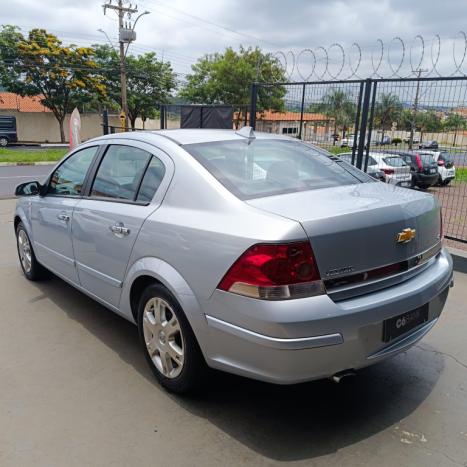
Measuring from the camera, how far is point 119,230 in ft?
A: 10.0

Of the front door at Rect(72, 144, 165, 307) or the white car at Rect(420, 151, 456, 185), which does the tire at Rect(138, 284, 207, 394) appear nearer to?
the front door at Rect(72, 144, 165, 307)

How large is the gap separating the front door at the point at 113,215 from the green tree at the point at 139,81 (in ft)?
122

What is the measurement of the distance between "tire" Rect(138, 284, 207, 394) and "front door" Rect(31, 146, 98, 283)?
1.10 m

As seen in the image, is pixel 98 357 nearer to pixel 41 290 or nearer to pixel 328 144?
pixel 41 290

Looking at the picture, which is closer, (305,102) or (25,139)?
(305,102)

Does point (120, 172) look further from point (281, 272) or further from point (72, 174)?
point (281, 272)

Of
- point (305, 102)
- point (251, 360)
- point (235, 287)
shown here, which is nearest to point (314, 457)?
point (251, 360)

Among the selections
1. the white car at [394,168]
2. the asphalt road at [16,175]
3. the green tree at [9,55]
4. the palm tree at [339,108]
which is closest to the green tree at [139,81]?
the green tree at [9,55]

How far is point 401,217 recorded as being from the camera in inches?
98.3

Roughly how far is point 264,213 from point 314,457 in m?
1.26

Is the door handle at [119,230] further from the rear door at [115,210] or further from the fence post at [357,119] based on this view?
the fence post at [357,119]

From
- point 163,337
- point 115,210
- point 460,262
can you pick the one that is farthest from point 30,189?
point 460,262

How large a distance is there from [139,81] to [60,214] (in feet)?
127

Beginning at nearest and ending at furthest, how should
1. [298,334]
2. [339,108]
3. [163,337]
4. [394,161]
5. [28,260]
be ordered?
[298,334]
[163,337]
[28,260]
[339,108]
[394,161]
